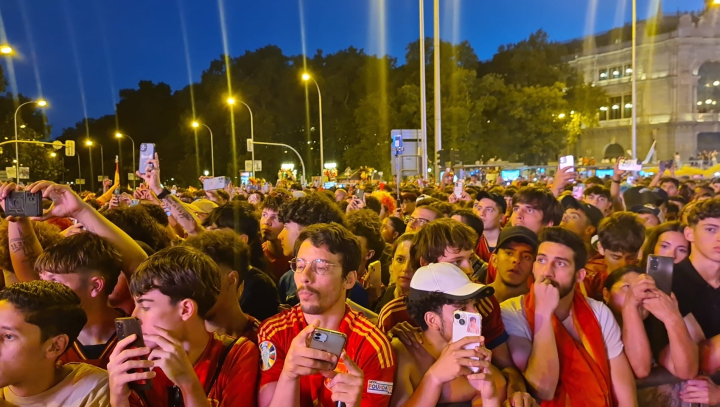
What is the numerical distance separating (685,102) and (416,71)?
33.9 meters

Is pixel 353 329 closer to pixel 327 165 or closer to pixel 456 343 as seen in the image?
pixel 456 343

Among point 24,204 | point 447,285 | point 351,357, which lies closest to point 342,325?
point 351,357

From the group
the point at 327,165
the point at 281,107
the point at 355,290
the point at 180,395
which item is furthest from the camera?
the point at 281,107

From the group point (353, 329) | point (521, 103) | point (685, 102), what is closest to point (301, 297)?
point (353, 329)

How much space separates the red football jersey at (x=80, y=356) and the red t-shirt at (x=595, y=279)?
301cm

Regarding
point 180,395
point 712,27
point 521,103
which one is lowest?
point 180,395

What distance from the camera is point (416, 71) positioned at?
4234 cm

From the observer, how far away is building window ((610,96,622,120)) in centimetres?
6512

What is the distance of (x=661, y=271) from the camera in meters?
2.95

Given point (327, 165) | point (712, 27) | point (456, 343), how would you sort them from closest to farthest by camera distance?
point (456, 343) < point (327, 165) < point (712, 27)

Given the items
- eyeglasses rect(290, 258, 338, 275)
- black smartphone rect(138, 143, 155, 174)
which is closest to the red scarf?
eyeglasses rect(290, 258, 338, 275)

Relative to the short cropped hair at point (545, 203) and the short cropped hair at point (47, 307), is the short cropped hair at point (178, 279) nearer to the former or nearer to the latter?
the short cropped hair at point (47, 307)

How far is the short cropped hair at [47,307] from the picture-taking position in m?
2.32

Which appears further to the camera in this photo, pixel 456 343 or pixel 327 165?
pixel 327 165
